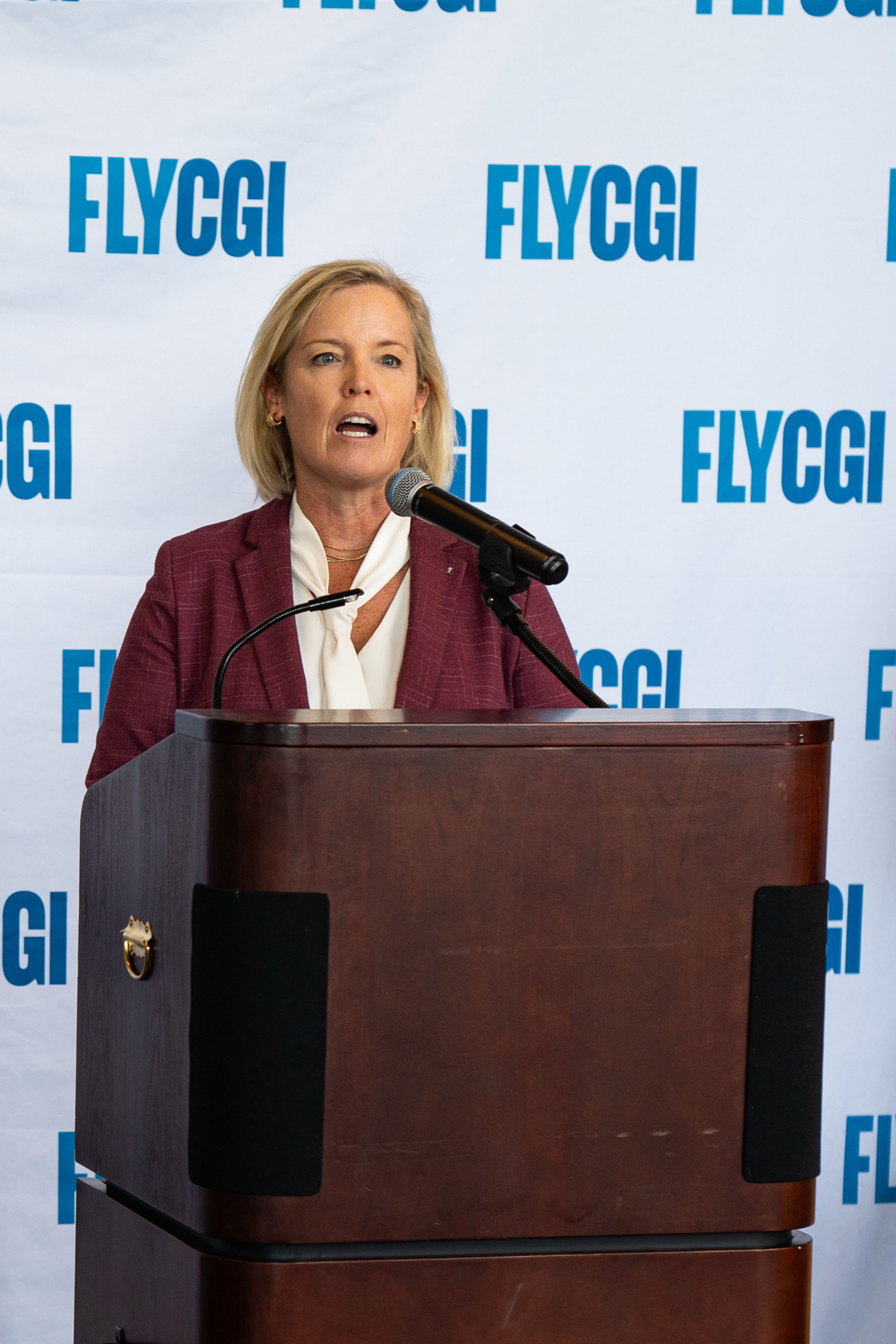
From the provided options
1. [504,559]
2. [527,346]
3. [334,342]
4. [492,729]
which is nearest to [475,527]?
[504,559]

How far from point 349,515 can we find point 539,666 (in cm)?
30

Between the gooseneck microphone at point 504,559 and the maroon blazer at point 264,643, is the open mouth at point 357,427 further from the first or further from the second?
the gooseneck microphone at point 504,559

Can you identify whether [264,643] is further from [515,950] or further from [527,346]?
[527,346]

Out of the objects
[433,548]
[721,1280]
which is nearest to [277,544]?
[433,548]

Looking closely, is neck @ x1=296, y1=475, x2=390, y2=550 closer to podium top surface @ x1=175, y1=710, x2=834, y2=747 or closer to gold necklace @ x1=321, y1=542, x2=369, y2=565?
gold necklace @ x1=321, y1=542, x2=369, y2=565

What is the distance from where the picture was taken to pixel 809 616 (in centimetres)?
231

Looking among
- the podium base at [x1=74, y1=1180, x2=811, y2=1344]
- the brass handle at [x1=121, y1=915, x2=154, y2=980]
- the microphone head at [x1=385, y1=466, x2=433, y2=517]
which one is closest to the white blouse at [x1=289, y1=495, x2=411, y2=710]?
the microphone head at [x1=385, y1=466, x2=433, y2=517]

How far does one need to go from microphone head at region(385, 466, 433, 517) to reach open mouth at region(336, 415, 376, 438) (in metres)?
0.33

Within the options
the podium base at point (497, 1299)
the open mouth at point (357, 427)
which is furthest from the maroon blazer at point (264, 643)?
the podium base at point (497, 1299)

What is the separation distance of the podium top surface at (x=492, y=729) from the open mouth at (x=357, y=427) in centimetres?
74

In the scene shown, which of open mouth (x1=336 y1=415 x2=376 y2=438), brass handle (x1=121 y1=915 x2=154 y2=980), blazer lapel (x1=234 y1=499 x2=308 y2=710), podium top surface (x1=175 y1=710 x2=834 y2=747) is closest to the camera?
podium top surface (x1=175 y1=710 x2=834 y2=747)

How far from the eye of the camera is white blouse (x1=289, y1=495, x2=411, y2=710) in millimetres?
1451

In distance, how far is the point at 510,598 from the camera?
1.11 meters

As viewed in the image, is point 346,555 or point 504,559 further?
point 346,555
